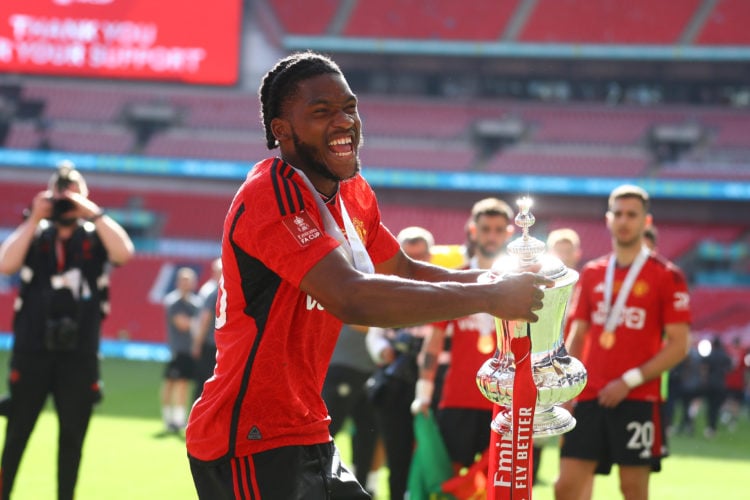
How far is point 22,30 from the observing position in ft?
107

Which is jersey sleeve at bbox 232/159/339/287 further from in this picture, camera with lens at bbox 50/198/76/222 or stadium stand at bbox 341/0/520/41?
stadium stand at bbox 341/0/520/41

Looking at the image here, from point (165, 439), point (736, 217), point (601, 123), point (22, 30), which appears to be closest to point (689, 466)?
point (165, 439)

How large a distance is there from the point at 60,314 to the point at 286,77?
3374 millimetres

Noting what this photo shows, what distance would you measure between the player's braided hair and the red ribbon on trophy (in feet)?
2.76

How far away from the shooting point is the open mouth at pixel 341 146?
9.23 ft

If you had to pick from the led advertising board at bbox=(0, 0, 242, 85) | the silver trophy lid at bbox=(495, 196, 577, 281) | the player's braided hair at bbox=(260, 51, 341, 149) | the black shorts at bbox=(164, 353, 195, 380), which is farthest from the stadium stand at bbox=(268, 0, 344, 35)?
the silver trophy lid at bbox=(495, 196, 577, 281)

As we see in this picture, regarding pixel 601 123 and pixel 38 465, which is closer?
pixel 38 465

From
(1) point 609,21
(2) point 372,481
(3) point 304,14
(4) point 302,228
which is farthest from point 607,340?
(3) point 304,14

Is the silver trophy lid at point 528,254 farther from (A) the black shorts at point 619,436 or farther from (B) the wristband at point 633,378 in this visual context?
(A) the black shorts at point 619,436

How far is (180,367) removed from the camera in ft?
41.9

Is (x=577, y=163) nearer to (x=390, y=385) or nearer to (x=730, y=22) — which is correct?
(x=730, y=22)

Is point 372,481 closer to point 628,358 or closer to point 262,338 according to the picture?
point 628,358

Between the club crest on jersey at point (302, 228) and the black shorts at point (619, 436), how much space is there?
11.7ft

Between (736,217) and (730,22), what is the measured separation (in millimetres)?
5542
